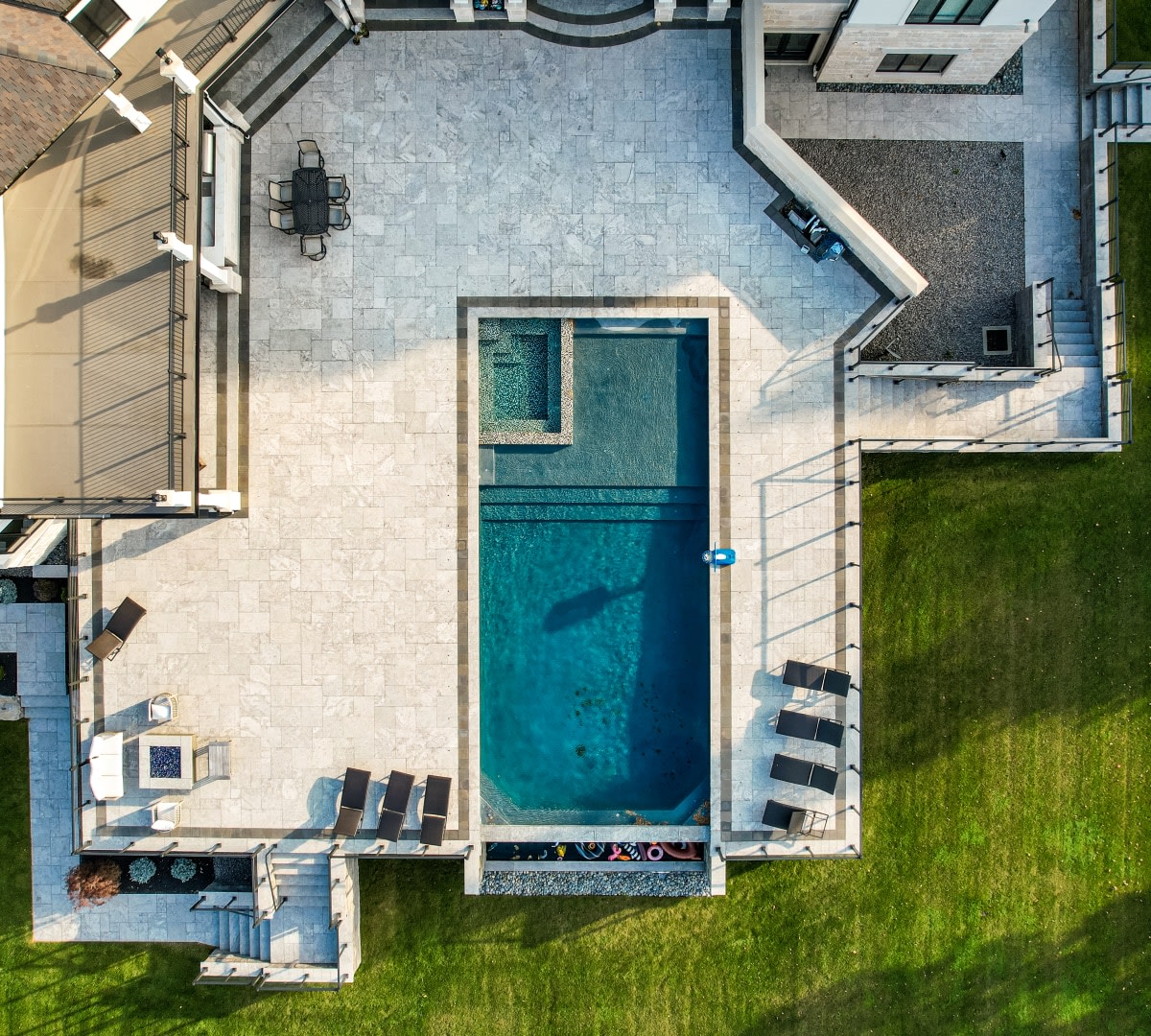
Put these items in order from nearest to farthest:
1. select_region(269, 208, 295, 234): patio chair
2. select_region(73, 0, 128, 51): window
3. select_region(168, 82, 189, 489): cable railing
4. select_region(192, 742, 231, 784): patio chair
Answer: select_region(73, 0, 128, 51): window → select_region(168, 82, 189, 489): cable railing → select_region(269, 208, 295, 234): patio chair → select_region(192, 742, 231, 784): patio chair

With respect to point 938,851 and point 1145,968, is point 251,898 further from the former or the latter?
point 1145,968

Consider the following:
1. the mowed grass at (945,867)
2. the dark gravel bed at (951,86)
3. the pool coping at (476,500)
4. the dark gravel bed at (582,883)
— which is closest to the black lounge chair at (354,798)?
the pool coping at (476,500)

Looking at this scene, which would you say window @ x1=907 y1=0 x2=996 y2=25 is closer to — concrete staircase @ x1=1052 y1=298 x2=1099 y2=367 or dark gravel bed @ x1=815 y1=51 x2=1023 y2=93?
dark gravel bed @ x1=815 y1=51 x2=1023 y2=93

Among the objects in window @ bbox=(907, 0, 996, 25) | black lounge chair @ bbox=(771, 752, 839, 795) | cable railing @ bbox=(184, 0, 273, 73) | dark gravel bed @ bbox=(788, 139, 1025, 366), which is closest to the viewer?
cable railing @ bbox=(184, 0, 273, 73)

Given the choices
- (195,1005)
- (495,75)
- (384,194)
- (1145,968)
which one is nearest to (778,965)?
(1145,968)

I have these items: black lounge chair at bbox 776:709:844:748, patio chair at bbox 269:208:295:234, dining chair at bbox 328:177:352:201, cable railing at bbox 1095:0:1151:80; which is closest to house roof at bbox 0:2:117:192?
patio chair at bbox 269:208:295:234

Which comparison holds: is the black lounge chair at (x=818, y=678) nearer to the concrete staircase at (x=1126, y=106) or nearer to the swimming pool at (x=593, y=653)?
the swimming pool at (x=593, y=653)

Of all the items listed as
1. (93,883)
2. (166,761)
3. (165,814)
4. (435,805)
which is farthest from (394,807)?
(93,883)

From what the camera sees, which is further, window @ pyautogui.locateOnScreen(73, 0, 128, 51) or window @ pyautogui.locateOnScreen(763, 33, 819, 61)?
window @ pyautogui.locateOnScreen(763, 33, 819, 61)
